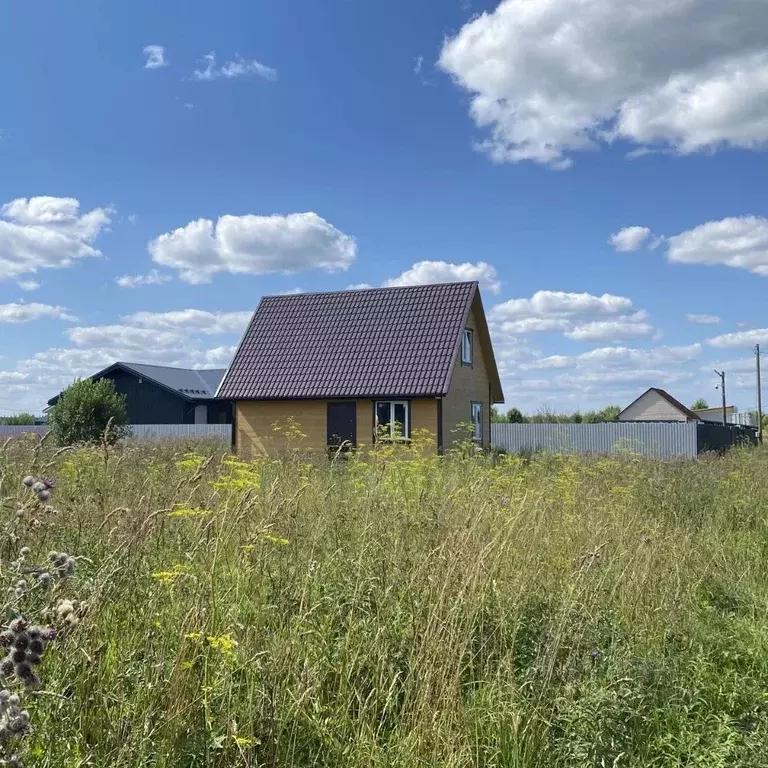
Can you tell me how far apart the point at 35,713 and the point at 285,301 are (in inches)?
998

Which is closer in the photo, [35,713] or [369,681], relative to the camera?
[35,713]

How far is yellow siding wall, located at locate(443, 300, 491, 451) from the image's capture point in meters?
23.0

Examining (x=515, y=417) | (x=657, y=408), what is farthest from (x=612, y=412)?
(x=515, y=417)

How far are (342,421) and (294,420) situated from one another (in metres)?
1.74

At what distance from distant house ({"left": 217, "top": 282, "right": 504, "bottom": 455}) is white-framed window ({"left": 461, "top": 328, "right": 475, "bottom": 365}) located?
35mm

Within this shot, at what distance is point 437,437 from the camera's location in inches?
870

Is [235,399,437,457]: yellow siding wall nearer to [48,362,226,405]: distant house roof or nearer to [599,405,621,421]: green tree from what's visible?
[48,362,226,405]: distant house roof

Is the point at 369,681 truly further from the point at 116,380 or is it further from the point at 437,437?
the point at 116,380

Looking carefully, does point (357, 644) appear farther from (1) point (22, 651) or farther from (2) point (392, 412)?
(2) point (392, 412)

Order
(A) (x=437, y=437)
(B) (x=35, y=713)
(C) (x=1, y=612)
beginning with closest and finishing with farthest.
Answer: (C) (x=1, y=612)
(B) (x=35, y=713)
(A) (x=437, y=437)

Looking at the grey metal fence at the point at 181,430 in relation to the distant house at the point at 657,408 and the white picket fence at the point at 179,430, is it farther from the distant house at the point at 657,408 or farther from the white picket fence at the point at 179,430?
the distant house at the point at 657,408

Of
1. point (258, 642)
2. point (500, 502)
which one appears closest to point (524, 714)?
point (258, 642)

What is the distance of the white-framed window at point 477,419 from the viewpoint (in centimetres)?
2613

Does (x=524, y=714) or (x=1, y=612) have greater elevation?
(x=1, y=612)
